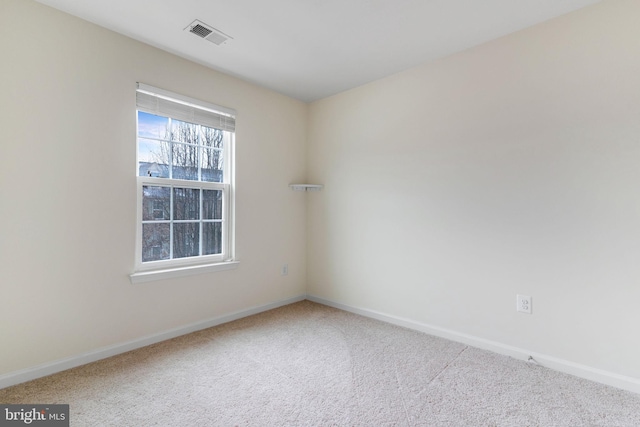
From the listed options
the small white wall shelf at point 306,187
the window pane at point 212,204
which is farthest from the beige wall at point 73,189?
the small white wall shelf at point 306,187

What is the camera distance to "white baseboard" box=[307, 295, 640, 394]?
1853mm

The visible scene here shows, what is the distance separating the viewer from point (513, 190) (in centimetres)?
225

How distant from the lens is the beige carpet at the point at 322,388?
5.16 ft

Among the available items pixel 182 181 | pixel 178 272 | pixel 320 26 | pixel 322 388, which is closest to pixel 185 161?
pixel 182 181

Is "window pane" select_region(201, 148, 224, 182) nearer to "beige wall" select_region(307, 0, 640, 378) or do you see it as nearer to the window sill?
the window sill

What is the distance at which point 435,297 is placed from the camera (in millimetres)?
2662

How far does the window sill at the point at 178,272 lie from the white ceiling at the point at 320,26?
186cm

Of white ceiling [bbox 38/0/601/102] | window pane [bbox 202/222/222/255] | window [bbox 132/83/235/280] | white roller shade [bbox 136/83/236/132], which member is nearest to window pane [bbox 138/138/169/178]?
window [bbox 132/83/235/280]

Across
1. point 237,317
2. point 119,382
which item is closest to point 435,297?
point 237,317

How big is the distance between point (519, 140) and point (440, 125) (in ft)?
2.08

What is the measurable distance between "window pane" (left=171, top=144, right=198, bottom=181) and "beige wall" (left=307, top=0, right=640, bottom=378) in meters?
1.61

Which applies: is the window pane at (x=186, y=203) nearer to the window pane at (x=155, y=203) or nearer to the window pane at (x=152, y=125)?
the window pane at (x=155, y=203)

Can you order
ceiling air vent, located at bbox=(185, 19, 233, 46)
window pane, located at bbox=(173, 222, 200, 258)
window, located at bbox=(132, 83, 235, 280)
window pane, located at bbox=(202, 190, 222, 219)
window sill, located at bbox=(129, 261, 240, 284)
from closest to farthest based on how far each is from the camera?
ceiling air vent, located at bbox=(185, 19, 233, 46), window sill, located at bbox=(129, 261, 240, 284), window, located at bbox=(132, 83, 235, 280), window pane, located at bbox=(173, 222, 200, 258), window pane, located at bbox=(202, 190, 222, 219)

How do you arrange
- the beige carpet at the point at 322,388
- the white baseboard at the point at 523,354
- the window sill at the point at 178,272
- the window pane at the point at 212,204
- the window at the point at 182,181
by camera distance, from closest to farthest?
the beige carpet at the point at 322,388
the white baseboard at the point at 523,354
the window sill at the point at 178,272
the window at the point at 182,181
the window pane at the point at 212,204
